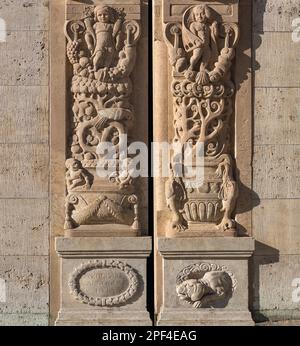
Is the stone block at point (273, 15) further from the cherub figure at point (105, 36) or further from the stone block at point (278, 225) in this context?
the stone block at point (278, 225)

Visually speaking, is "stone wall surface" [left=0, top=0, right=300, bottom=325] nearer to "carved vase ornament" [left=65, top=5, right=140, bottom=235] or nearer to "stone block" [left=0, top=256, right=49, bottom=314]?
"stone block" [left=0, top=256, right=49, bottom=314]

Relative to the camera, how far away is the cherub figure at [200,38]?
681 centimetres

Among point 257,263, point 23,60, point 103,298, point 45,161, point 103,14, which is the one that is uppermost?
point 103,14

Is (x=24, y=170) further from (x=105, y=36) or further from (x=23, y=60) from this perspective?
(x=105, y=36)

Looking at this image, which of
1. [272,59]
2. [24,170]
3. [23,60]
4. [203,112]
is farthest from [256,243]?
[23,60]

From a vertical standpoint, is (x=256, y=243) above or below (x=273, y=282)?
above

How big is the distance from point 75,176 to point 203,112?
139cm

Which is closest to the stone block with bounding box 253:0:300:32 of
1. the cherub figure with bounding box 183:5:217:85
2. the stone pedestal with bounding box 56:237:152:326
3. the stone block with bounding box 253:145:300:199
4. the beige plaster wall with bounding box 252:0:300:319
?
the beige plaster wall with bounding box 252:0:300:319

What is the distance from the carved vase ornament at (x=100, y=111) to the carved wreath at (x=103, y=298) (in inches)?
13.7

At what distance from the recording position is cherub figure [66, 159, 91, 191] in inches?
269

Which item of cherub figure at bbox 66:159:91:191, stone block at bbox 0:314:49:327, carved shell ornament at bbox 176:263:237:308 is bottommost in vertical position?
stone block at bbox 0:314:49:327

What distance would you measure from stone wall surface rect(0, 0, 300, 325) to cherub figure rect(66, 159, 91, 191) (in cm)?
25

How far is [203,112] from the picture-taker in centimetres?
689

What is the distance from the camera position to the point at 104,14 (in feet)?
22.3
